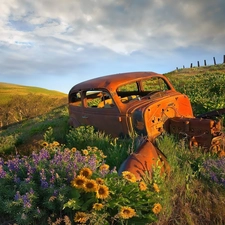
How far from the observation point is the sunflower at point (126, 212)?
2.35m

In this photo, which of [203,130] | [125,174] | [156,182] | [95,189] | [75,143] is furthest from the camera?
[75,143]

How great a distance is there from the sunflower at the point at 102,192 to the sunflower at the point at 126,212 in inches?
7.4

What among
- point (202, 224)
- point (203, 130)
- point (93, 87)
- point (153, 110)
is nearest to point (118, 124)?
point (153, 110)

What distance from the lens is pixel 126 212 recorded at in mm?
2400

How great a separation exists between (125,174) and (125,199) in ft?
1.01

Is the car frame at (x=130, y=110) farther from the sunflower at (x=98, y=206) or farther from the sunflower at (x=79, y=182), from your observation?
the sunflower at (x=98, y=206)

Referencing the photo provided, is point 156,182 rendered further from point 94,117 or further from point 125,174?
point 94,117

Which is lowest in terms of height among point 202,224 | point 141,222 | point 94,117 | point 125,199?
point 202,224

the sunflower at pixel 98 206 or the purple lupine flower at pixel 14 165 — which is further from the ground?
the purple lupine flower at pixel 14 165

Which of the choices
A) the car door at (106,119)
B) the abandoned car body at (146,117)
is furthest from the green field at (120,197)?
the car door at (106,119)

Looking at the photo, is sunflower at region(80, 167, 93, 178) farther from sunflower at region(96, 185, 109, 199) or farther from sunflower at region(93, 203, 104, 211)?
sunflower at region(93, 203, 104, 211)

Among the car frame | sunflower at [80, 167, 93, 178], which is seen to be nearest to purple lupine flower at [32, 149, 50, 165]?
sunflower at [80, 167, 93, 178]

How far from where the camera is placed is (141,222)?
2.54m

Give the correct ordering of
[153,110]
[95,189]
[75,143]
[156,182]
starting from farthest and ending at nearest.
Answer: [75,143] → [153,110] → [156,182] → [95,189]
